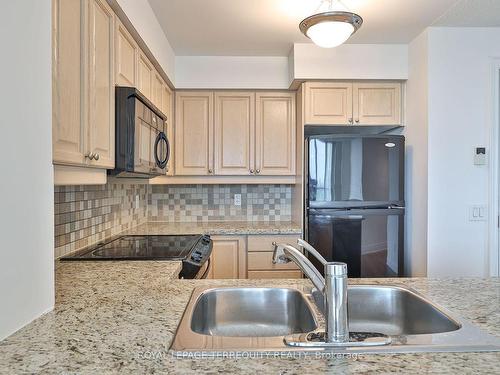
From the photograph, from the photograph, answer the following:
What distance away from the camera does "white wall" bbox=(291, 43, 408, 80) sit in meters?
2.99

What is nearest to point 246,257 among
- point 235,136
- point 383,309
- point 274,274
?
point 274,274

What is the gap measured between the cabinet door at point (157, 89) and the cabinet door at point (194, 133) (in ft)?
1.46

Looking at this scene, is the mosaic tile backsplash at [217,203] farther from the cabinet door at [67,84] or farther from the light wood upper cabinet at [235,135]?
the cabinet door at [67,84]

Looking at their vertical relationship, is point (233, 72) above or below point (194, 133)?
above

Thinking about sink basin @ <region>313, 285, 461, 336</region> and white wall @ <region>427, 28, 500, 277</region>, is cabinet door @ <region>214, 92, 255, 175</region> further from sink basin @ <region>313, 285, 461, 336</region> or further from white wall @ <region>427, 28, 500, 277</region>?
sink basin @ <region>313, 285, 461, 336</region>

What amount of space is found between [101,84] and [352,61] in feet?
6.89

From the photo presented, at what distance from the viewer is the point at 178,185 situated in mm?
3664

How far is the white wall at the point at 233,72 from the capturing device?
3.26 m

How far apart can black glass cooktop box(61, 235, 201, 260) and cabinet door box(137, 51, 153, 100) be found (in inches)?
37.4

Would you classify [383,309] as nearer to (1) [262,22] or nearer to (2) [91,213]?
(2) [91,213]

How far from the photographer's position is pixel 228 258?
3055 millimetres

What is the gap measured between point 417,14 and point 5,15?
94.3 inches

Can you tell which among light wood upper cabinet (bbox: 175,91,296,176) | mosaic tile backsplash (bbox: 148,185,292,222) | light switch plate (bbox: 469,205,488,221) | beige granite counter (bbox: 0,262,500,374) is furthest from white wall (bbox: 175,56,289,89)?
beige granite counter (bbox: 0,262,500,374)

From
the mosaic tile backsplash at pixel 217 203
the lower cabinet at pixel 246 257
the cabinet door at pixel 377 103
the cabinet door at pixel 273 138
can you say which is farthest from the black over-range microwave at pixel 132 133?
the cabinet door at pixel 377 103
